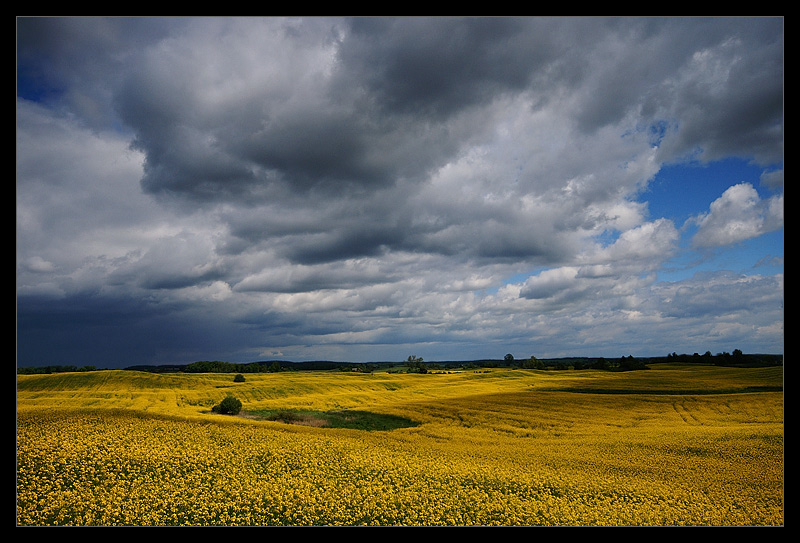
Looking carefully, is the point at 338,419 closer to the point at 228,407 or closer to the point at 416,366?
the point at 228,407

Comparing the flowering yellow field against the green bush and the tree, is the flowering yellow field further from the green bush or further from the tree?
the tree

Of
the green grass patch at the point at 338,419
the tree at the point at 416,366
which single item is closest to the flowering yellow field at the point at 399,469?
the green grass patch at the point at 338,419

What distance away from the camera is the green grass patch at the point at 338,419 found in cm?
2129

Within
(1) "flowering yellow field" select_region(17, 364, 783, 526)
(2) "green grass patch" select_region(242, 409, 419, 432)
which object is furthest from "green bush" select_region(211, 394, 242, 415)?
(1) "flowering yellow field" select_region(17, 364, 783, 526)

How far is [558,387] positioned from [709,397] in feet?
39.5

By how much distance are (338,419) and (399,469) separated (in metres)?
12.1

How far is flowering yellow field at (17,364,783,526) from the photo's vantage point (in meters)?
9.56

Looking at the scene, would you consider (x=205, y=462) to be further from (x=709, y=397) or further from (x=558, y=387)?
(x=558, y=387)

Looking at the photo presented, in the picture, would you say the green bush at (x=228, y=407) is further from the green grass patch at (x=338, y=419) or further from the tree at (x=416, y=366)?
the tree at (x=416, y=366)

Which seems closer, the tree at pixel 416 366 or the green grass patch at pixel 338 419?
the green grass patch at pixel 338 419

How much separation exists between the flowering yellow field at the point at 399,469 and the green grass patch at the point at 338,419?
8.12 ft

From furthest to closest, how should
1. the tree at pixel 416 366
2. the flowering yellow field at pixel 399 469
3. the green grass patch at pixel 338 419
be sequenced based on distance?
the tree at pixel 416 366, the green grass patch at pixel 338 419, the flowering yellow field at pixel 399 469
